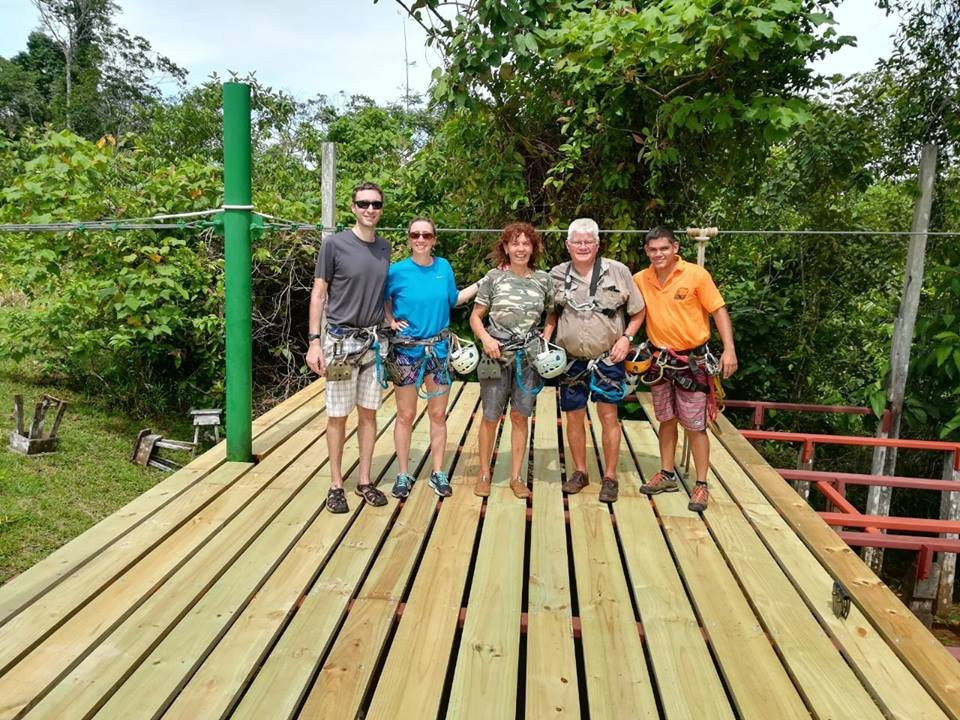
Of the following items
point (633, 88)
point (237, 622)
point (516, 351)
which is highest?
point (633, 88)

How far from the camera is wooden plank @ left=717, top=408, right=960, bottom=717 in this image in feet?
7.05

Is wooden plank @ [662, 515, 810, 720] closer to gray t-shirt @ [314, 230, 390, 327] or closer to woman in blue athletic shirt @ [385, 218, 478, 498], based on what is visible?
woman in blue athletic shirt @ [385, 218, 478, 498]

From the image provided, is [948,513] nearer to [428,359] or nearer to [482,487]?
[482,487]

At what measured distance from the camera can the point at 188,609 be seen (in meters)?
2.43

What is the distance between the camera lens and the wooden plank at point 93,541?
243 centimetres

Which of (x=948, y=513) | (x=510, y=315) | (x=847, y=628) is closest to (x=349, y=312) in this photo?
(x=510, y=315)

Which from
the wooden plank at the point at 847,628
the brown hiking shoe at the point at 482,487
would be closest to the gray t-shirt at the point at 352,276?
the brown hiking shoe at the point at 482,487

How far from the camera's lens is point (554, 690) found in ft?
6.79

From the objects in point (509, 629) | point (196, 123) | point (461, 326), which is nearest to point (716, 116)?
point (461, 326)

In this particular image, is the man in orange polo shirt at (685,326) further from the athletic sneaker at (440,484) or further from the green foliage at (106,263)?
the green foliage at (106,263)

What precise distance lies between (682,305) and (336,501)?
1.79 meters

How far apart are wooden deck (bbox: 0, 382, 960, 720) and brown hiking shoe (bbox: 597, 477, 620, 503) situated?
6 cm

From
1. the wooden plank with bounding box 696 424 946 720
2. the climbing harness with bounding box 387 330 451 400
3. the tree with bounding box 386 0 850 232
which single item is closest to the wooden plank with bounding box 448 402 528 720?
the climbing harness with bounding box 387 330 451 400

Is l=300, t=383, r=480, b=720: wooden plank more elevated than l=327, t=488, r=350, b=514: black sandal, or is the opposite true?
l=327, t=488, r=350, b=514: black sandal
